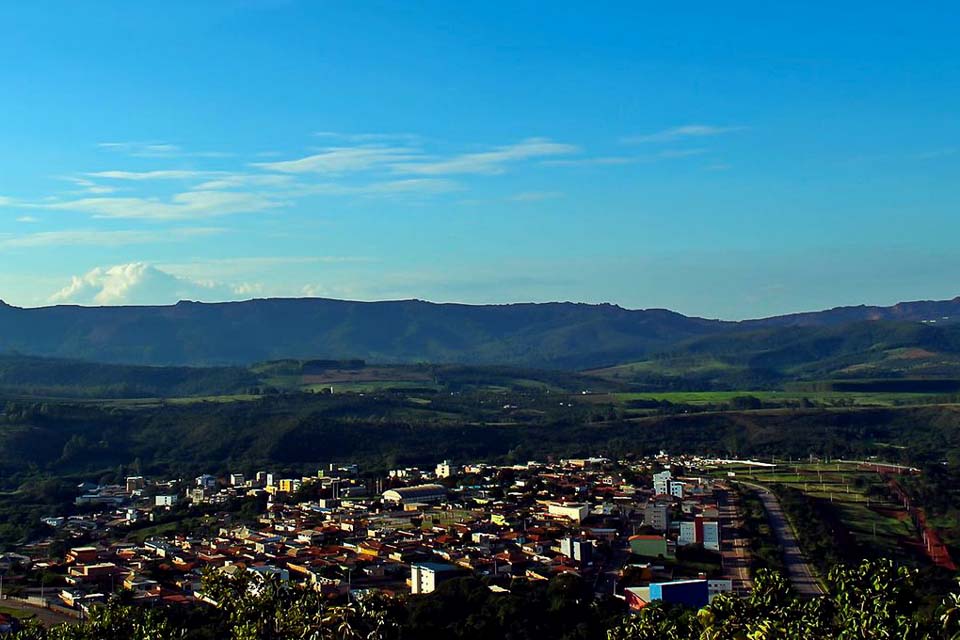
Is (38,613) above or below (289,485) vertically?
below

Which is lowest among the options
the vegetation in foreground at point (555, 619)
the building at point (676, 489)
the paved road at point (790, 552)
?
the paved road at point (790, 552)

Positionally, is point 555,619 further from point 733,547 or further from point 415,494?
point 415,494

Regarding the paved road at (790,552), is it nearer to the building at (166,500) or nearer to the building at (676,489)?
the building at (676,489)

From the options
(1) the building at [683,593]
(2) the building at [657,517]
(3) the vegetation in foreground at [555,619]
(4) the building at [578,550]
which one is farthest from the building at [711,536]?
(3) the vegetation in foreground at [555,619]

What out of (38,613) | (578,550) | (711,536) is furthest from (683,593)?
(38,613)

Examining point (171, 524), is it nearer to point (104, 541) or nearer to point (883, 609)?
point (104, 541)

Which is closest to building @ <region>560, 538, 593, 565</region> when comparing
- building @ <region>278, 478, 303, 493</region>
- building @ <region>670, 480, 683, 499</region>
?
building @ <region>670, 480, 683, 499</region>
